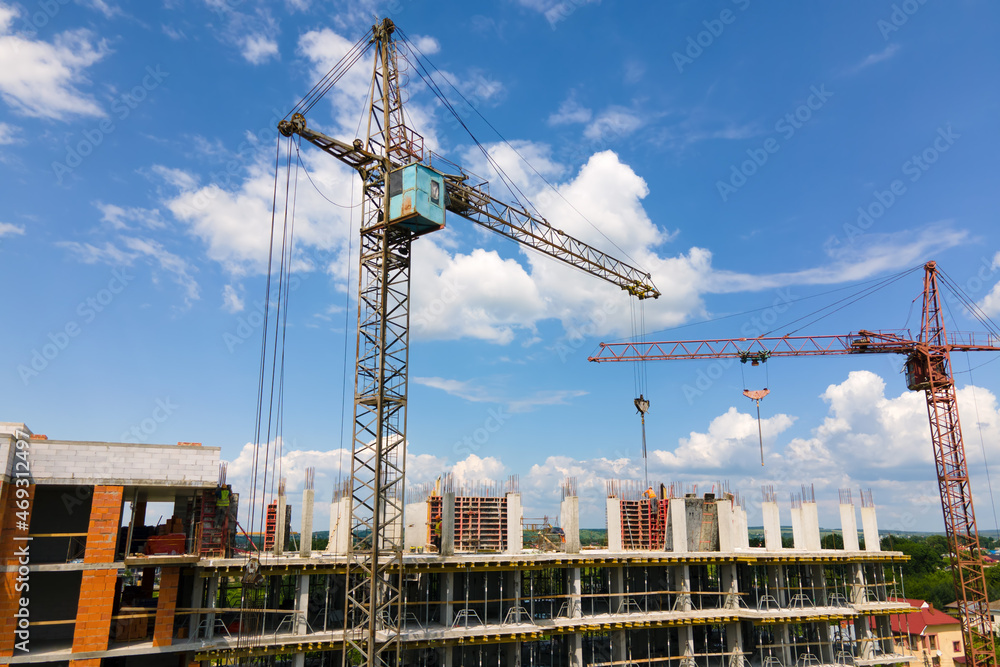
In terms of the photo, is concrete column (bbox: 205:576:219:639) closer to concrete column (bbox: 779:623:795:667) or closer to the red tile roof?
concrete column (bbox: 779:623:795:667)

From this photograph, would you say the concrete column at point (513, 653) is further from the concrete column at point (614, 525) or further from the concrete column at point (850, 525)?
the concrete column at point (850, 525)

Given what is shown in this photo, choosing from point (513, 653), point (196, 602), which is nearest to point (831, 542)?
point (513, 653)

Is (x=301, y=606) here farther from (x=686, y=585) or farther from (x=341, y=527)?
(x=686, y=585)

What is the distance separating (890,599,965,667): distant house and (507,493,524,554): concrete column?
165 ft

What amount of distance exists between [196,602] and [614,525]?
22.2m

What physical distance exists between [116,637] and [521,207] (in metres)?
33.0

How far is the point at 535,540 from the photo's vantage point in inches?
1823

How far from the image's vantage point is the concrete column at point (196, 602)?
89.4ft

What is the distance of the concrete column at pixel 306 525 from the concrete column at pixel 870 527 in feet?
123

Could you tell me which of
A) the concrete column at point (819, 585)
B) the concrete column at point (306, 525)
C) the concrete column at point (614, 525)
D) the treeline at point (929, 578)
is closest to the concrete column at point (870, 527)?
the concrete column at point (819, 585)

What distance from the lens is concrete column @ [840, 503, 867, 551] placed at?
4297 cm

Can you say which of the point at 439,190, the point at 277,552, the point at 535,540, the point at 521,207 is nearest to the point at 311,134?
the point at 439,190

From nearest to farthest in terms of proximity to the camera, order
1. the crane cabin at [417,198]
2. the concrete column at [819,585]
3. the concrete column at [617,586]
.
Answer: the crane cabin at [417,198] → the concrete column at [617,586] → the concrete column at [819,585]

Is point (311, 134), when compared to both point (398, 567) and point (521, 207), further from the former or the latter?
point (398, 567)
